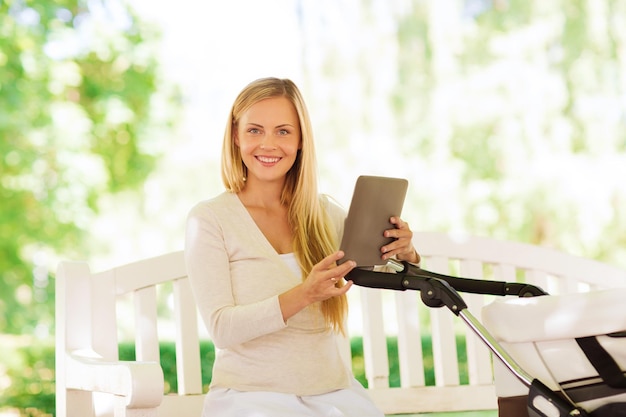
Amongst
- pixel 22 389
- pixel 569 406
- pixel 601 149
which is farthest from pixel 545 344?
pixel 601 149

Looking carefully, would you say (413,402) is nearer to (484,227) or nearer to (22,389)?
(22,389)

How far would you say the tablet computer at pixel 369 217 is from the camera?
216 centimetres

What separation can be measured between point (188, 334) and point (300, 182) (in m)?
0.65

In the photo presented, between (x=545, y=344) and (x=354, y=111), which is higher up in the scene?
(x=354, y=111)

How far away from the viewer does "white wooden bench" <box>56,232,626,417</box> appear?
2301 mm

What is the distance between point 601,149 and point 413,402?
6848 mm

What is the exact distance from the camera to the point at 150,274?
9.00 feet

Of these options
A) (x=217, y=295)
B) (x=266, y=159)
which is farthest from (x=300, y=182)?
(x=217, y=295)

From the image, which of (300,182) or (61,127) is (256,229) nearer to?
(300,182)

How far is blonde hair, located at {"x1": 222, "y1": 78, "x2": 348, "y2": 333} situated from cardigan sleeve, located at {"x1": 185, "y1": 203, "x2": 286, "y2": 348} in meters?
0.18

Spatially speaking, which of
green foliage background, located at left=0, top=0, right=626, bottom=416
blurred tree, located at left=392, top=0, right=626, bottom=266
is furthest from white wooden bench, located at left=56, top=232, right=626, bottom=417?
blurred tree, located at left=392, top=0, right=626, bottom=266

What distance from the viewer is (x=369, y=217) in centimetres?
220

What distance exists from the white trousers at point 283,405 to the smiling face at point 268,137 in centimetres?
60

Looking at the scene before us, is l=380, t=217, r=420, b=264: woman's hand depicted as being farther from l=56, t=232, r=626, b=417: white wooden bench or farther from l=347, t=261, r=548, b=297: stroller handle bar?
l=56, t=232, r=626, b=417: white wooden bench
